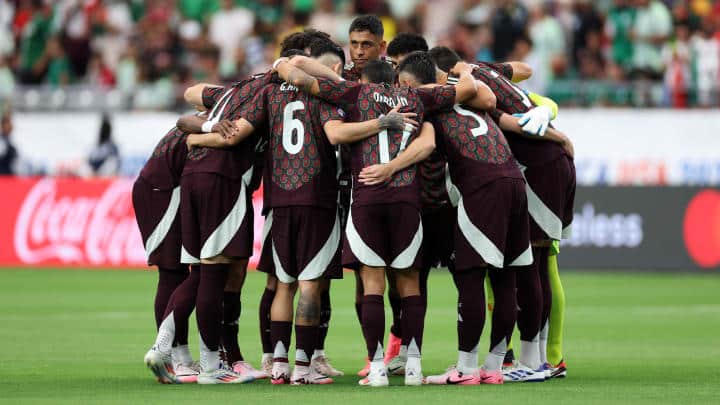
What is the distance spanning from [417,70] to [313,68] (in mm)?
791

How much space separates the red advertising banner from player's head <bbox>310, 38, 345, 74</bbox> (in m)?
12.0

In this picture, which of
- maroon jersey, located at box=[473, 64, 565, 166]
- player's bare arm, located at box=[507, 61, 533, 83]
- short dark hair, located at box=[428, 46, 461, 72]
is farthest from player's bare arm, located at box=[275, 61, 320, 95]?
player's bare arm, located at box=[507, 61, 533, 83]

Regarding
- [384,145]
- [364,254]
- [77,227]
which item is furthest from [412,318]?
[77,227]

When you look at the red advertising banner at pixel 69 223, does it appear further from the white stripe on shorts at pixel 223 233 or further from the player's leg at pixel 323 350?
the white stripe on shorts at pixel 223 233

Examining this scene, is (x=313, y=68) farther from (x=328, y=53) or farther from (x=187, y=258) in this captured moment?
(x=187, y=258)

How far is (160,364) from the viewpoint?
1006 cm

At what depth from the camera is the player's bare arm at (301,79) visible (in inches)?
399

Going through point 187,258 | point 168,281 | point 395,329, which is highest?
point 187,258

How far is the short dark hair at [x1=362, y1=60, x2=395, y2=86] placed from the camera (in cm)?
1025

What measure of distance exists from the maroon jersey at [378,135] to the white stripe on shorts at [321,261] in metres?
0.44

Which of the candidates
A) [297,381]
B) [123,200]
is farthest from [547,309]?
[123,200]

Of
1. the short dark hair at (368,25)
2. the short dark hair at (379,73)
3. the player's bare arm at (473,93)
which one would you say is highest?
the short dark hair at (368,25)

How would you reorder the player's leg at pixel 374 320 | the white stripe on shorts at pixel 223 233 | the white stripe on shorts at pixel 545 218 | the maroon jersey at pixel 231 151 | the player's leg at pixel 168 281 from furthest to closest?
the player's leg at pixel 168 281, the white stripe on shorts at pixel 545 218, the maroon jersey at pixel 231 151, the white stripe on shorts at pixel 223 233, the player's leg at pixel 374 320

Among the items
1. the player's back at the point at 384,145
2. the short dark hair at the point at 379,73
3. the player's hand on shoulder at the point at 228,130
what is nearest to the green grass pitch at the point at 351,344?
the player's back at the point at 384,145
